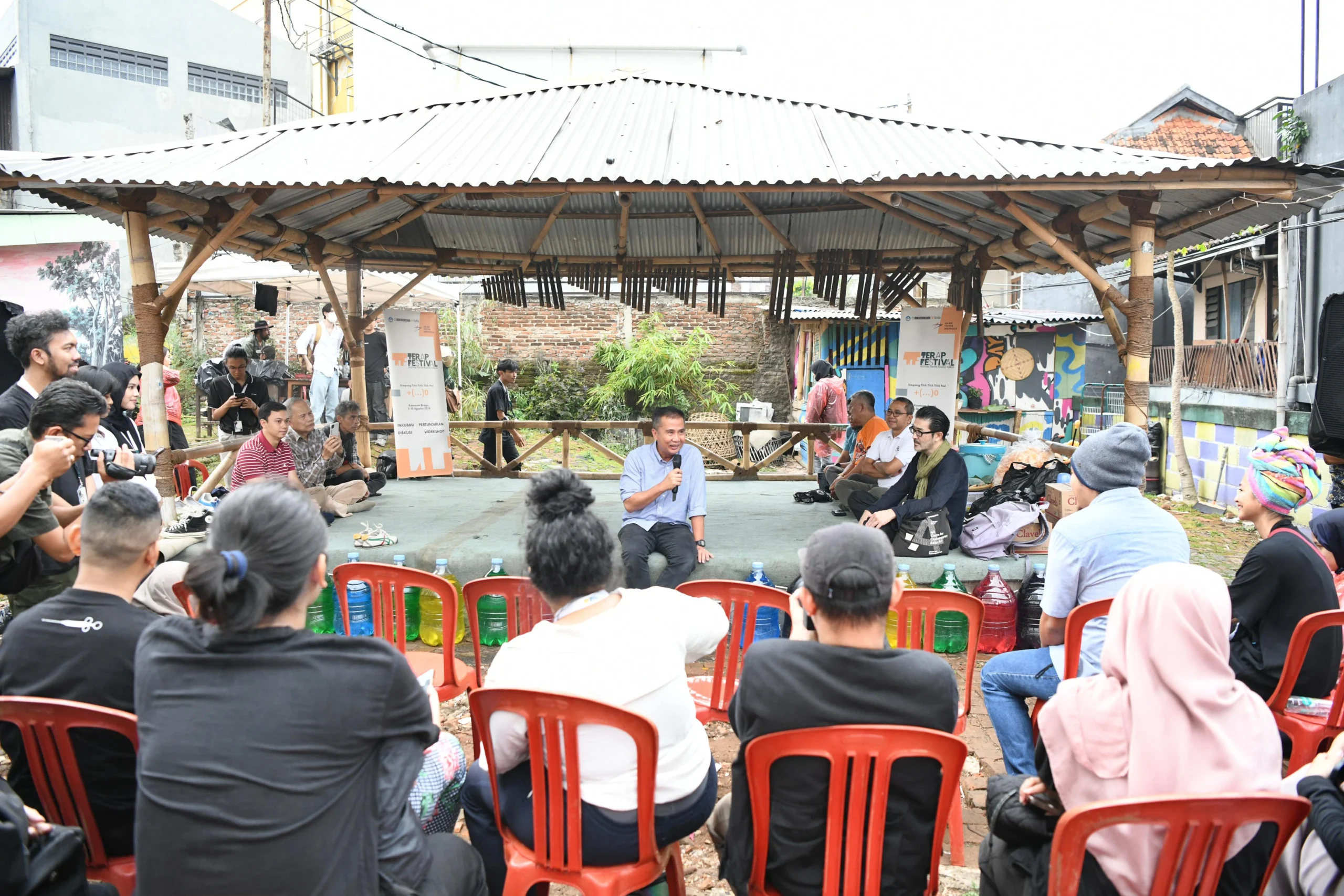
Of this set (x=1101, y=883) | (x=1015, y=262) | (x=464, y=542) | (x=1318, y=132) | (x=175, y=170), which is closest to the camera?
(x=1101, y=883)

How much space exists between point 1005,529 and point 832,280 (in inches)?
147

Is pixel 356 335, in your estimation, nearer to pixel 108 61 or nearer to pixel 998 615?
pixel 998 615

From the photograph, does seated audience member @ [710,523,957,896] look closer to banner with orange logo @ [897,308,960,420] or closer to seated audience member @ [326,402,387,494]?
banner with orange logo @ [897,308,960,420]

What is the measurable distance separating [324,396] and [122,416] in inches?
208

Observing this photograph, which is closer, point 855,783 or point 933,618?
point 855,783

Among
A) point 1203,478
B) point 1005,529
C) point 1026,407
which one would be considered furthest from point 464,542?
point 1026,407

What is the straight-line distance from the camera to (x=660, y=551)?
18.3 feet

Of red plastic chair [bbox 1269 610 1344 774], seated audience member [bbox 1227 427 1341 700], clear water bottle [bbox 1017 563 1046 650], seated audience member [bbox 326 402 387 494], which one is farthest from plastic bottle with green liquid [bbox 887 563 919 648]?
seated audience member [bbox 326 402 387 494]

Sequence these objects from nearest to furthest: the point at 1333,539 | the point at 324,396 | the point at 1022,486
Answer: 1. the point at 1333,539
2. the point at 1022,486
3. the point at 324,396

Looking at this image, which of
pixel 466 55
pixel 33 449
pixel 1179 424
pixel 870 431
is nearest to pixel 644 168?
pixel 870 431

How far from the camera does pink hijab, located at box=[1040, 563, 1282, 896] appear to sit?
1846 millimetres

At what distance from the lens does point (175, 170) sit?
221 inches

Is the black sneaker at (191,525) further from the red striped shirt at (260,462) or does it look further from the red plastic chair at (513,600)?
the red plastic chair at (513,600)

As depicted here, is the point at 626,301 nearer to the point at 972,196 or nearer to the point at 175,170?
the point at 972,196
